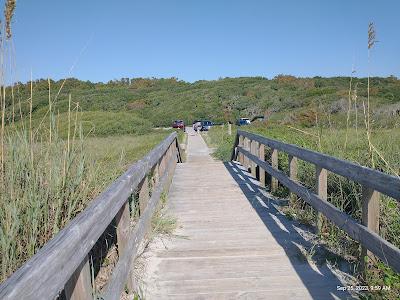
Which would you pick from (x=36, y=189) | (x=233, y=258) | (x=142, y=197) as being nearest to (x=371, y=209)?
(x=233, y=258)

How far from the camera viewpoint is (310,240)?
168 inches

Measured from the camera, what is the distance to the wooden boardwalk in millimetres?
3209

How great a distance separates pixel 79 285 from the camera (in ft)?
6.17

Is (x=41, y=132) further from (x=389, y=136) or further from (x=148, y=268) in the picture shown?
(x=389, y=136)

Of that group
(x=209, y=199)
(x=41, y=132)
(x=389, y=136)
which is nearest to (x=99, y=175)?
(x=41, y=132)

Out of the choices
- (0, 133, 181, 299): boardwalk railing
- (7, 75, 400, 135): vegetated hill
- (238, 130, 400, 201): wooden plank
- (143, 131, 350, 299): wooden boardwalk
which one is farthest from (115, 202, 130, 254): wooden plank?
(7, 75, 400, 135): vegetated hill

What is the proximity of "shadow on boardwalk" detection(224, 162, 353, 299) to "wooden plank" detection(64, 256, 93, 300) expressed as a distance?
180 centimetres

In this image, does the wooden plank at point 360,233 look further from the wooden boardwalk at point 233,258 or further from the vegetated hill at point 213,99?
the vegetated hill at point 213,99

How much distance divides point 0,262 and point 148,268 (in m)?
1.46

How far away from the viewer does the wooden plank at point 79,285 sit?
182 centimetres

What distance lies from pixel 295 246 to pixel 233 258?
66 centimetres

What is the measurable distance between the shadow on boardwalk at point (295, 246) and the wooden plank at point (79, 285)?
1797mm
